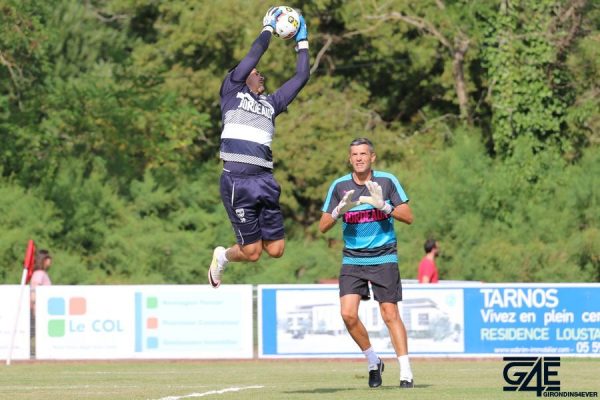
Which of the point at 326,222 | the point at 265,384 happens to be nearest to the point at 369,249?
the point at 326,222

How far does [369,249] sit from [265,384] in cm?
188

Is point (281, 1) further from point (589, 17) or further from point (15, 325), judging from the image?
point (15, 325)

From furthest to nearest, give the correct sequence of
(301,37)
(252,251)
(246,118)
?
(301,37) → (252,251) → (246,118)

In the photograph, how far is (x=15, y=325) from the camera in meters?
21.0

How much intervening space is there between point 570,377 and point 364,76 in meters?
25.0

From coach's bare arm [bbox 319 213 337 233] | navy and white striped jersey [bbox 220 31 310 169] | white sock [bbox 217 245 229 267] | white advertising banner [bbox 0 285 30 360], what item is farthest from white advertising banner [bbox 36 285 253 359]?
navy and white striped jersey [bbox 220 31 310 169]

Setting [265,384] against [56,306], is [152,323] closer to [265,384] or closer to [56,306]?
[56,306]

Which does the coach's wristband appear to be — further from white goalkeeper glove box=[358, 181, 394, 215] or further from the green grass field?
the green grass field

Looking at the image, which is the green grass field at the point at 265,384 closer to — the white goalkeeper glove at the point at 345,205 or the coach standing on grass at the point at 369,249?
the coach standing on grass at the point at 369,249

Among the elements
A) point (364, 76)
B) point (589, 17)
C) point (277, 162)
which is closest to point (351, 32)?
point (364, 76)

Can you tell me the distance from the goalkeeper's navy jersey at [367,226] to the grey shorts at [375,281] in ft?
0.17

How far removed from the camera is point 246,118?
35.2 ft

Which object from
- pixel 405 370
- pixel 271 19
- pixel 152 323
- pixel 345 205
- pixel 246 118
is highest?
pixel 271 19

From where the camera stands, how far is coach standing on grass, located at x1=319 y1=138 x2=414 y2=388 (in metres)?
11.3
